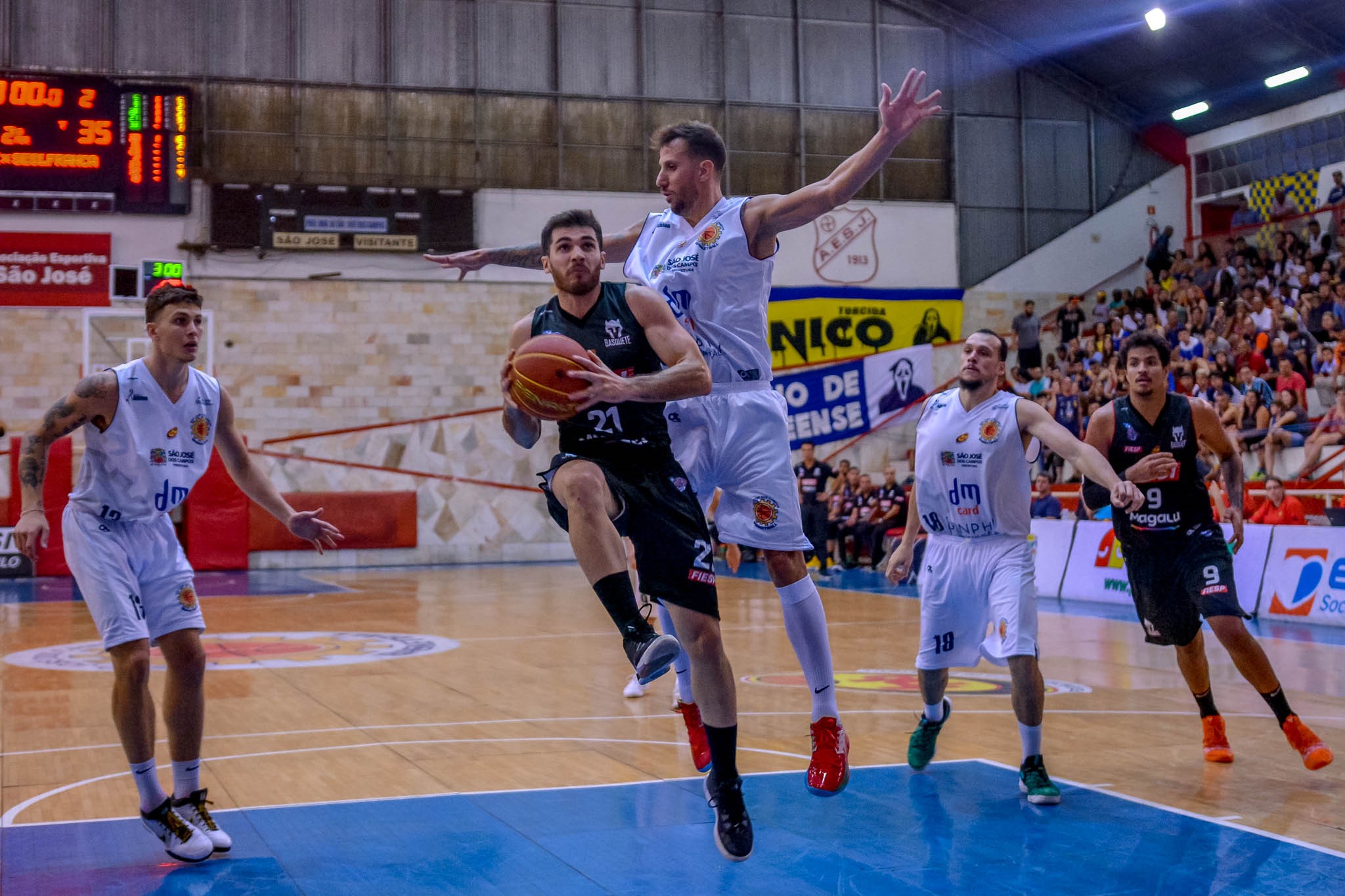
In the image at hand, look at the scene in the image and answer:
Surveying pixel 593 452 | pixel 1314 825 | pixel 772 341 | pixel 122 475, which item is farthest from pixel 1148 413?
pixel 772 341

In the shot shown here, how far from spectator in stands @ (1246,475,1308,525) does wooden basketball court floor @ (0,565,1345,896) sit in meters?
2.28

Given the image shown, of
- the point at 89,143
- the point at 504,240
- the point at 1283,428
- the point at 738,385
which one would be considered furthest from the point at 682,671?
the point at 504,240

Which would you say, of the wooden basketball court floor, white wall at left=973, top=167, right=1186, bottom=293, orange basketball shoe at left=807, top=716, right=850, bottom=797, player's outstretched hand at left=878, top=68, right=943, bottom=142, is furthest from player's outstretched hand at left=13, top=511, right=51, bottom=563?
white wall at left=973, top=167, right=1186, bottom=293

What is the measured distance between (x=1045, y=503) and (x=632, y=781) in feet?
39.4

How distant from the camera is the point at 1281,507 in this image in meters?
13.5

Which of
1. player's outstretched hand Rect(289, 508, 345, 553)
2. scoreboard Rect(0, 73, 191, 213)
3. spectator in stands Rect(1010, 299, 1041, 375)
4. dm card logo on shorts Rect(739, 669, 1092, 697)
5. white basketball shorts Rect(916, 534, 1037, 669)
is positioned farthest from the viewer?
spectator in stands Rect(1010, 299, 1041, 375)

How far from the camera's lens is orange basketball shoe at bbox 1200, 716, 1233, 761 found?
6.50 metres

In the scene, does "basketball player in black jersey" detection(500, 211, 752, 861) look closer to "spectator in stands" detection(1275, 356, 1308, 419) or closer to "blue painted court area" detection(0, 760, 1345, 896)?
"blue painted court area" detection(0, 760, 1345, 896)

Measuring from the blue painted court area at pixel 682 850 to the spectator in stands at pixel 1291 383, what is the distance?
11.9 metres

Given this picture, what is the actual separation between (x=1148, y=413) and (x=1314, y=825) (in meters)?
2.25

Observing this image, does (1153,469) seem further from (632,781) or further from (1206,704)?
(632,781)

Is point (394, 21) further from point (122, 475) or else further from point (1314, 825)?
point (1314, 825)

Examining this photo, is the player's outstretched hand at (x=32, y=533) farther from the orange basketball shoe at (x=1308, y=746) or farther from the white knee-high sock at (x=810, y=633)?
the orange basketball shoe at (x=1308, y=746)

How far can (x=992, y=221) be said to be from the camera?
86.6ft
